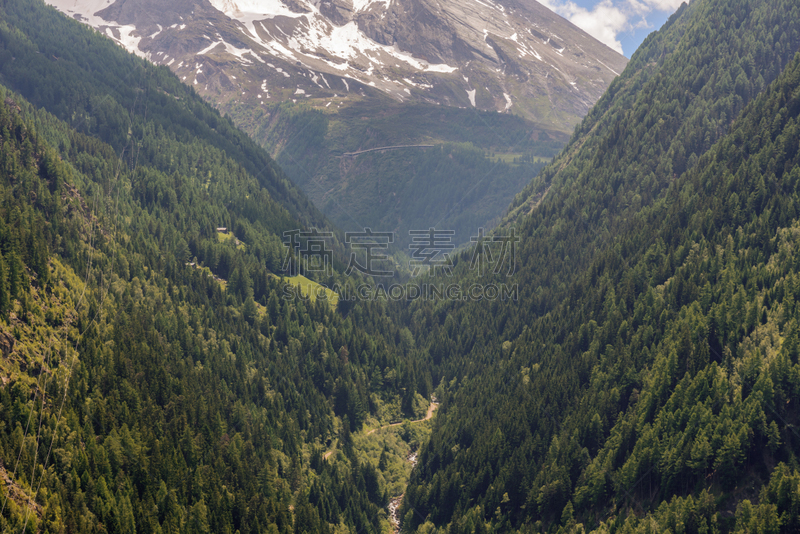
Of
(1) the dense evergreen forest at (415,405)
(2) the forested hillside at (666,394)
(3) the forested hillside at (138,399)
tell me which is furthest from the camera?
(2) the forested hillside at (666,394)

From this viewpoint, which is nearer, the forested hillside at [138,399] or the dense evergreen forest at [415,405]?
the forested hillside at [138,399]

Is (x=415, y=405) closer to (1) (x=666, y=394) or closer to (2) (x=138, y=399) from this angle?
(1) (x=666, y=394)

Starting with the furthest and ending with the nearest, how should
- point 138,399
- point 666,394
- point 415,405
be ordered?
point 415,405 < point 666,394 < point 138,399

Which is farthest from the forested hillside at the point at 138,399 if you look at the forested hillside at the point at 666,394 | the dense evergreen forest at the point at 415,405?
the forested hillside at the point at 666,394

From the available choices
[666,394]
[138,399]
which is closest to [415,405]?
[666,394]

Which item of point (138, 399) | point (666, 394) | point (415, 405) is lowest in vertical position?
point (138, 399)

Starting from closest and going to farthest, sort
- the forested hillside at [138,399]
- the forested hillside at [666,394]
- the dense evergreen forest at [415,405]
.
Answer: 1. the forested hillside at [138,399]
2. the dense evergreen forest at [415,405]
3. the forested hillside at [666,394]

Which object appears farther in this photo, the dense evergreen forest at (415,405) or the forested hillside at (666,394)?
the forested hillside at (666,394)

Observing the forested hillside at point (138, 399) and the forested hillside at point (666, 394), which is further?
the forested hillside at point (666, 394)

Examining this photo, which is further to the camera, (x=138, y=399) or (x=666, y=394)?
(x=666, y=394)

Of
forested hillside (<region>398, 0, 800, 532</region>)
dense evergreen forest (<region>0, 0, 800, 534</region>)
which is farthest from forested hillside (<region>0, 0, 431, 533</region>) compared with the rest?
forested hillside (<region>398, 0, 800, 532</region>)

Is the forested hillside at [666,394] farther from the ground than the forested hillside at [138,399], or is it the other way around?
the forested hillside at [666,394]

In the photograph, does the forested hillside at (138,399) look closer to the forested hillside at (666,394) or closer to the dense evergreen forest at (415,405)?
the dense evergreen forest at (415,405)
